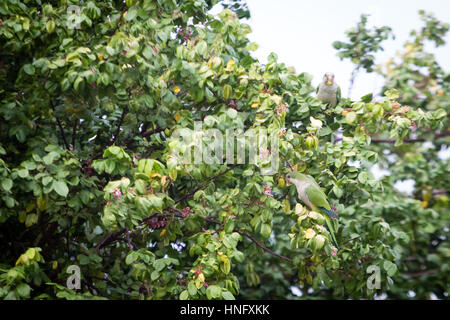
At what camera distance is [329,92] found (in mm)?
3744

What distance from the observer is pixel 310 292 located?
6.12 meters

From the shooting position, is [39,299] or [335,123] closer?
[39,299]

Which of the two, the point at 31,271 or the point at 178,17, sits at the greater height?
the point at 178,17

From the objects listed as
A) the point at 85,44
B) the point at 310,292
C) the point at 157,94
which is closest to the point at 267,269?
the point at 310,292

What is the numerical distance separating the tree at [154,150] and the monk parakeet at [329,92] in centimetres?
10

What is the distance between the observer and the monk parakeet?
3.75 metres

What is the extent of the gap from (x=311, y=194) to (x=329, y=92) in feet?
3.59

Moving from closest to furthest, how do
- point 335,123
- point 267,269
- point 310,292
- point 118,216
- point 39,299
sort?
1. point 118,216
2. point 39,299
3. point 335,123
4. point 267,269
5. point 310,292

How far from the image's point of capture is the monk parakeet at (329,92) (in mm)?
3748

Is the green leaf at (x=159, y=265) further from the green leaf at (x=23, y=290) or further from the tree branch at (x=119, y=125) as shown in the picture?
the tree branch at (x=119, y=125)

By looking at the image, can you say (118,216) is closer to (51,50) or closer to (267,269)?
(51,50)

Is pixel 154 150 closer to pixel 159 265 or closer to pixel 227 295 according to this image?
pixel 159 265

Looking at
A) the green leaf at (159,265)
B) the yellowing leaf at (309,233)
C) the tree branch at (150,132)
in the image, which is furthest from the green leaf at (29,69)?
the yellowing leaf at (309,233)

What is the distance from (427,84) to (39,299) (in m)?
5.25
